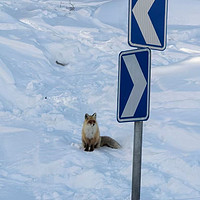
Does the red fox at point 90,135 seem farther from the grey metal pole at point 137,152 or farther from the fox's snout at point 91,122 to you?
the grey metal pole at point 137,152

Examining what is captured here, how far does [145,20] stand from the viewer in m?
3.71

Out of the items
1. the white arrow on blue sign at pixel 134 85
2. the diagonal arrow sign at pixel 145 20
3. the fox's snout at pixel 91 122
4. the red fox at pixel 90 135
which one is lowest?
the red fox at pixel 90 135

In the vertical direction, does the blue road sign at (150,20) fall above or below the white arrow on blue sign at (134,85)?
above

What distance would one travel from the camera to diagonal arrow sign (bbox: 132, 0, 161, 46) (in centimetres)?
369

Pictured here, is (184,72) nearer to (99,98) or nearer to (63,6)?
(99,98)

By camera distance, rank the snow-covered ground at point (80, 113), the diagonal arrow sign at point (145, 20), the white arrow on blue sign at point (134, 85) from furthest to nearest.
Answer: the snow-covered ground at point (80, 113) < the diagonal arrow sign at point (145, 20) < the white arrow on blue sign at point (134, 85)

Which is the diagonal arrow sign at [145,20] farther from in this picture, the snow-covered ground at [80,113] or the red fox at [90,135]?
the red fox at [90,135]

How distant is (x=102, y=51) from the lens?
15984 millimetres

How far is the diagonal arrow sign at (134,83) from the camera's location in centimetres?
360

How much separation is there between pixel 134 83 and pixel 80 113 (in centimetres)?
627

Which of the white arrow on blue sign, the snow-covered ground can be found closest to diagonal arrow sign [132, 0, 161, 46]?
the white arrow on blue sign

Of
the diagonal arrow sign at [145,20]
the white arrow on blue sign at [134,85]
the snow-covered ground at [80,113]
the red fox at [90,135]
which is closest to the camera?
the white arrow on blue sign at [134,85]

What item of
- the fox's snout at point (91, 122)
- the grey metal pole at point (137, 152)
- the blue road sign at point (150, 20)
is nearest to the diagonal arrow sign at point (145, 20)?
the blue road sign at point (150, 20)

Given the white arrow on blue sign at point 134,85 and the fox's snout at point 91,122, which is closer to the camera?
the white arrow on blue sign at point 134,85
